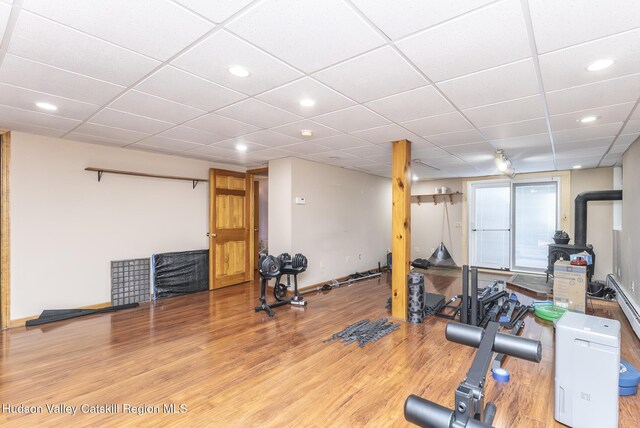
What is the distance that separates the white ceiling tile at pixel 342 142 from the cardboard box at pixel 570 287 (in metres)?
3.26

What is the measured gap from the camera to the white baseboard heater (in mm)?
3591

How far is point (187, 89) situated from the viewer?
2.57m

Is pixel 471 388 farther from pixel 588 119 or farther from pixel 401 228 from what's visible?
pixel 588 119

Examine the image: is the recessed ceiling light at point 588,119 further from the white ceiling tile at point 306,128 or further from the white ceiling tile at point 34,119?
the white ceiling tile at point 34,119

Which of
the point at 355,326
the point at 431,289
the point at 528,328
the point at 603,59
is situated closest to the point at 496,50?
the point at 603,59

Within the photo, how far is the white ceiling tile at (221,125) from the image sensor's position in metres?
3.37

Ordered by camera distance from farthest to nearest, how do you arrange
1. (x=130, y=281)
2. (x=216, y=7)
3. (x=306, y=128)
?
(x=130, y=281)
(x=306, y=128)
(x=216, y=7)

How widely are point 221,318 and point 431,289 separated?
3.90 metres

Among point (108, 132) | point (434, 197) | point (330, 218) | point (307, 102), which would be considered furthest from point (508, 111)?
point (434, 197)

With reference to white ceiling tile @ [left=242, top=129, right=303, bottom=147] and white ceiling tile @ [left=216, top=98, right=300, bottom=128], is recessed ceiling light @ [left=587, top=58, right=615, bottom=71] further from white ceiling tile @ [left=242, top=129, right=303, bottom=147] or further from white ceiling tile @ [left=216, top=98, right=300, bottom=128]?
white ceiling tile @ [left=242, top=129, right=303, bottom=147]

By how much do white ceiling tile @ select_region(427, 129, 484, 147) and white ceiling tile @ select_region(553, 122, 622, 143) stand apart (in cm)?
91

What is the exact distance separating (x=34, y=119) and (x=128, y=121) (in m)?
0.97

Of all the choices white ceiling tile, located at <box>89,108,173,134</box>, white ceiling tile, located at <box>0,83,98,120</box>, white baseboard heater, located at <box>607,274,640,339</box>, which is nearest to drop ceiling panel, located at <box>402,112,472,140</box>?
white ceiling tile, located at <box>89,108,173,134</box>

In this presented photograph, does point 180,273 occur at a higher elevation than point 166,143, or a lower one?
lower
